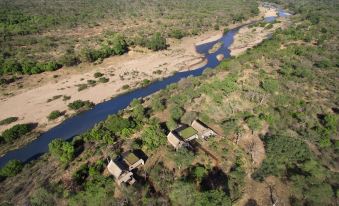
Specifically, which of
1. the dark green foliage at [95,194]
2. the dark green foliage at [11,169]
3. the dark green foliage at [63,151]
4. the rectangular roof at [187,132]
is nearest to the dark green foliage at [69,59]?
the dark green foliage at [63,151]

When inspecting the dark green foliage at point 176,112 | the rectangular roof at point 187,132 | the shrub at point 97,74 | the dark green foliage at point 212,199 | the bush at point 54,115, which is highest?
the dark green foliage at point 212,199

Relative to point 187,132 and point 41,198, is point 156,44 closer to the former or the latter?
point 187,132

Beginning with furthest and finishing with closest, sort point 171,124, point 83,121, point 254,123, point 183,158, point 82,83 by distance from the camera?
point 82,83 → point 83,121 → point 171,124 → point 254,123 → point 183,158

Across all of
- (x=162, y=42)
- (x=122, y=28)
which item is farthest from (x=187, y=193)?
(x=122, y=28)

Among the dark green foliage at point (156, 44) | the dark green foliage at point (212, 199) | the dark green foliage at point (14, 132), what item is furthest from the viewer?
the dark green foliage at point (156, 44)

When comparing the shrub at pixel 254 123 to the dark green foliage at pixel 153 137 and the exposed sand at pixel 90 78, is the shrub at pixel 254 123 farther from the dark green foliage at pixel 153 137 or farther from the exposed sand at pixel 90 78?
the exposed sand at pixel 90 78

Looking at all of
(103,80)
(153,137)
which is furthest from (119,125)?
(103,80)
